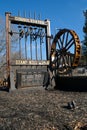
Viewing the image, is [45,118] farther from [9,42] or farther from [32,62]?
[9,42]

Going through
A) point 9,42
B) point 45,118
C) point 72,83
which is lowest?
point 45,118

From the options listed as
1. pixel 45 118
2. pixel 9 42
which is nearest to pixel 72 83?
pixel 9 42

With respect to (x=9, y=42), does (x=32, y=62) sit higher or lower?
lower

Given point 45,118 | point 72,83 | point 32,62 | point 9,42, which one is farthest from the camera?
point 32,62

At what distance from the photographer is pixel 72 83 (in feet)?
61.6

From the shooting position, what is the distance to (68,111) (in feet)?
31.4

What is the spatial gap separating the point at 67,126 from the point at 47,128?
53 centimetres

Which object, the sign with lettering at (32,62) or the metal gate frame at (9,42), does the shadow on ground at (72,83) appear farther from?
the metal gate frame at (9,42)

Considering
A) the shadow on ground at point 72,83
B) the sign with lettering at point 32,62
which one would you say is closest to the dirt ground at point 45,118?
the shadow on ground at point 72,83

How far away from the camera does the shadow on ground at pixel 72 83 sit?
17578mm

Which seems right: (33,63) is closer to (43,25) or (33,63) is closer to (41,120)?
(43,25)

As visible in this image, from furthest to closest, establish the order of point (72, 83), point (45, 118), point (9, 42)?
point (9, 42) < point (72, 83) < point (45, 118)

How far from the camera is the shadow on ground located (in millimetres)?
17578

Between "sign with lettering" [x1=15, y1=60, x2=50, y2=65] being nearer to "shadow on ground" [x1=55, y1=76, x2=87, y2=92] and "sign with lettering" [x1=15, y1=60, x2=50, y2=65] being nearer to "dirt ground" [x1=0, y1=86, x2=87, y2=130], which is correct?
"shadow on ground" [x1=55, y1=76, x2=87, y2=92]
